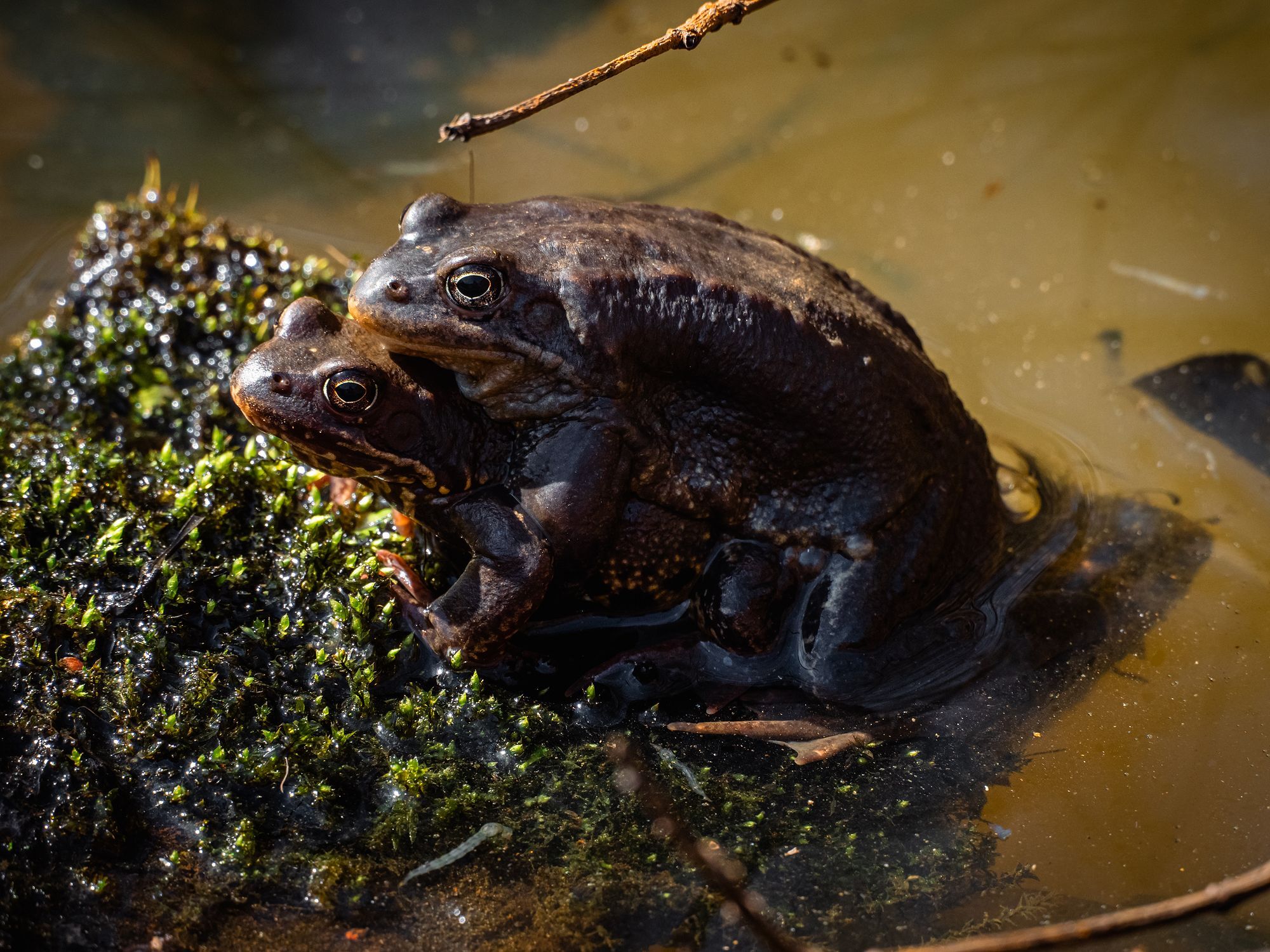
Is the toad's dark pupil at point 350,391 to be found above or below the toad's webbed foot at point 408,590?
above

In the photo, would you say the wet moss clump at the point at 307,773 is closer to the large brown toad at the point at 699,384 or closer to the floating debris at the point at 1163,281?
the large brown toad at the point at 699,384

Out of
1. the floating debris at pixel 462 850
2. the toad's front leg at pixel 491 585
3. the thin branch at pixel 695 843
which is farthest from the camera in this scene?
the toad's front leg at pixel 491 585

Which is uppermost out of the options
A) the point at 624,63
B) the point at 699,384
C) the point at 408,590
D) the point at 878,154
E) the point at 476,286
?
the point at 878,154

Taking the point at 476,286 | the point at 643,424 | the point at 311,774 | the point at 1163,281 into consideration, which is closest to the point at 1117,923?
the point at 643,424

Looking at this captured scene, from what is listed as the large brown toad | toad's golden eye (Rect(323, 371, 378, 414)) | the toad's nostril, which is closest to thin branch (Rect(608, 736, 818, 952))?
the large brown toad

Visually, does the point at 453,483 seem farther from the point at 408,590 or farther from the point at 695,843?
the point at 695,843

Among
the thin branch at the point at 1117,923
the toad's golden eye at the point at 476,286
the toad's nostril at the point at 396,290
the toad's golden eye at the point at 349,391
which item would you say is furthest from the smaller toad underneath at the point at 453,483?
the thin branch at the point at 1117,923

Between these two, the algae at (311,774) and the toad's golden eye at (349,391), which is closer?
the algae at (311,774)

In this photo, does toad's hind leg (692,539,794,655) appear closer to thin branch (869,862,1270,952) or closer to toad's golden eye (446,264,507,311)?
toad's golden eye (446,264,507,311)
